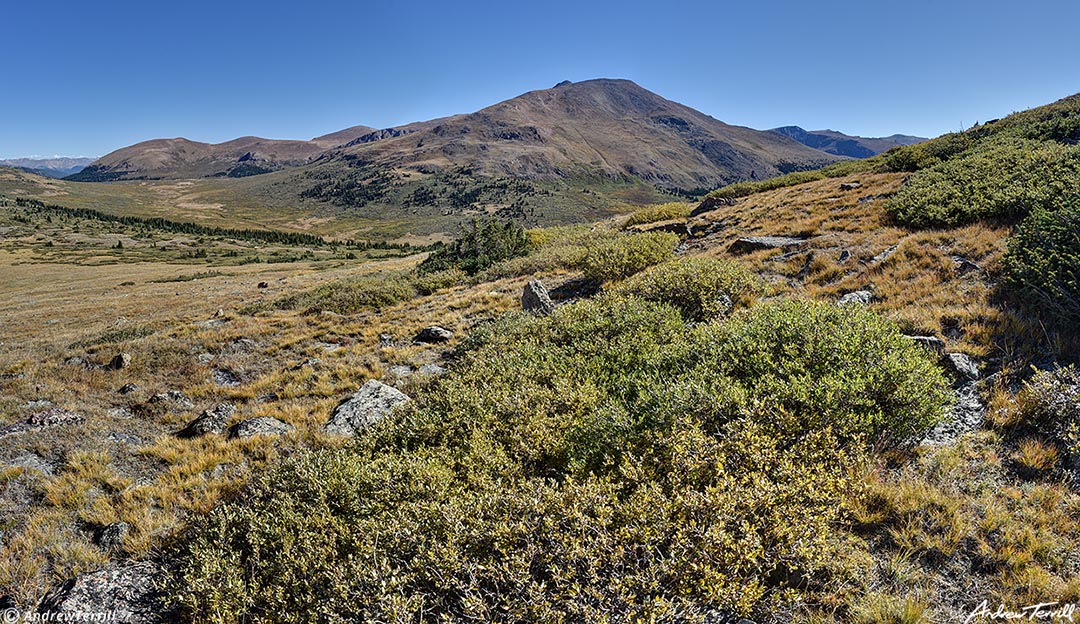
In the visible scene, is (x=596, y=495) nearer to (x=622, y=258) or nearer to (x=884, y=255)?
(x=884, y=255)

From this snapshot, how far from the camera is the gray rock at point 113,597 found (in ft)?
14.0

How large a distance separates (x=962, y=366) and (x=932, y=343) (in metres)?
0.72

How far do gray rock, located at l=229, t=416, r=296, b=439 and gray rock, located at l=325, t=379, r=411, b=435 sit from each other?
36.2 inches

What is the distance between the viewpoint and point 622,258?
16.8m

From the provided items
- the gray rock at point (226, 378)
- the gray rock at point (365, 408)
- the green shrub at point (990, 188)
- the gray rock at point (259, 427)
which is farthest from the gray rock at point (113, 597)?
the green shrub at point (990, 188)

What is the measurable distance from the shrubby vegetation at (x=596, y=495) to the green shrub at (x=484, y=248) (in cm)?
2223

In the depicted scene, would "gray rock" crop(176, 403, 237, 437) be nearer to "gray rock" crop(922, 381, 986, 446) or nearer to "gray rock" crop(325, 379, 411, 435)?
"gray rock" crop(325, 379, 411, 435)

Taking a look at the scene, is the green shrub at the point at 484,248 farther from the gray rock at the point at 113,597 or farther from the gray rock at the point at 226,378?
the gray rock at the point at 113,597

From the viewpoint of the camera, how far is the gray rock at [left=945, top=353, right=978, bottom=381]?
19.0 ft

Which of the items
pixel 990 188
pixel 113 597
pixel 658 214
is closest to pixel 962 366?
pixel 990 188

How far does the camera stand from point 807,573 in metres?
3.47

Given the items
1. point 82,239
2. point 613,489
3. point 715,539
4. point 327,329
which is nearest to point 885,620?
point 715,539

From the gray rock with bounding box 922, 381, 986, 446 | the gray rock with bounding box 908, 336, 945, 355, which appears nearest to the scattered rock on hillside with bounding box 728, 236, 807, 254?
the gray rock with bounding box 908, 336, 945, 355

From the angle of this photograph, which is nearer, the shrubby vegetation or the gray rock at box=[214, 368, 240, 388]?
the shrubby vegetation
